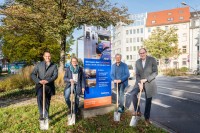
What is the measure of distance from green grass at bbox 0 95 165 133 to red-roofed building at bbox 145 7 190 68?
53565mm

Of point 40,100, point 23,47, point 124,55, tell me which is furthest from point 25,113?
point 124,55

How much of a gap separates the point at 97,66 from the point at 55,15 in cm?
576

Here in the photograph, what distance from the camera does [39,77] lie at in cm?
547

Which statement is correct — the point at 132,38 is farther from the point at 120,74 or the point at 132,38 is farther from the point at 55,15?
the point at 120,74

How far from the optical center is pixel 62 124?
225 inches

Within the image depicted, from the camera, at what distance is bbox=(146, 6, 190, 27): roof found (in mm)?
63469

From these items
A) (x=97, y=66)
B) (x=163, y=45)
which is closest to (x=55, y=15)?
(x=97, y=66)

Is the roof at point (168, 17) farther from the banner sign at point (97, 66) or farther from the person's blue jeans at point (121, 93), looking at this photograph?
the person's blue jeans at point (121, 93)

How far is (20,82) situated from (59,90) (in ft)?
11.6

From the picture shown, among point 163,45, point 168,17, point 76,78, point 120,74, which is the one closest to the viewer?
point 76,78

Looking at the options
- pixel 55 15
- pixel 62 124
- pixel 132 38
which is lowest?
pixel 62 124

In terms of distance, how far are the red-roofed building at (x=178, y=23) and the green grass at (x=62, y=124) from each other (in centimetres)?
5357

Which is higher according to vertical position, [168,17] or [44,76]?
[168,17]

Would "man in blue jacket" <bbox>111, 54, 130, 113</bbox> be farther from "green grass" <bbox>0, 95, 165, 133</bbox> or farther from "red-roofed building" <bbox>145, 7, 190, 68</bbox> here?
"red-roofed building" <bbox>145, 7, 190, 68</bbox>
